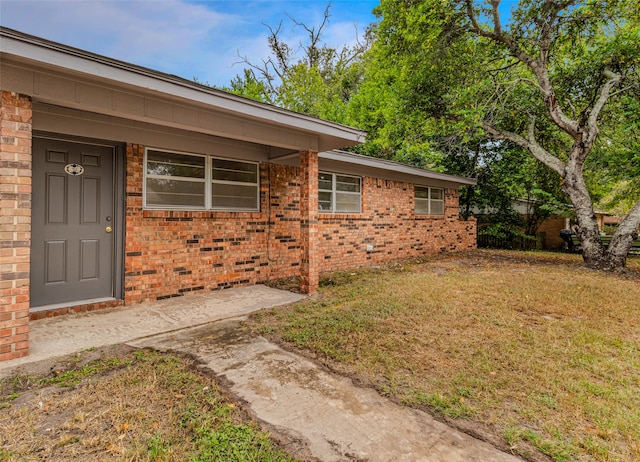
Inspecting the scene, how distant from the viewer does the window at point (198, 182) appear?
5121 mm

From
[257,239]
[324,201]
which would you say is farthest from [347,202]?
[257,239]

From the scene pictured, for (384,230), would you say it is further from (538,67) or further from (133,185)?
(133,185)

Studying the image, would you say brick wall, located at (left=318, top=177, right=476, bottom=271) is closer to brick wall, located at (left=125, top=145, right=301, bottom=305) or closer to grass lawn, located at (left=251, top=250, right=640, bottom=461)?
brick wall, located at (left=125, top=145, right=301, bottom=305)

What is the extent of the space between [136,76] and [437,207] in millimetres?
9970

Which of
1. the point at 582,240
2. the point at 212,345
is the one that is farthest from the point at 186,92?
the point at 582,240

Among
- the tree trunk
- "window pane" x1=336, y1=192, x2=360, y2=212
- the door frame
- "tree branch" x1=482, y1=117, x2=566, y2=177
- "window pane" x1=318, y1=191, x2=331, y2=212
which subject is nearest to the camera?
the door frame

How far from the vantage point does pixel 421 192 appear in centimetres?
1076

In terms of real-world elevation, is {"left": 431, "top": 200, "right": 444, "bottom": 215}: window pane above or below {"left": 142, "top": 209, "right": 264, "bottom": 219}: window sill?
above

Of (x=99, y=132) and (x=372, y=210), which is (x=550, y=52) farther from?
(x=99, y=132)

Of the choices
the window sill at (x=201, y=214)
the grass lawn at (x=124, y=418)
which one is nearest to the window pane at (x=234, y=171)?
the window sill at (x=201, y=214)

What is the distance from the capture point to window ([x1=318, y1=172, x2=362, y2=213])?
786 cm

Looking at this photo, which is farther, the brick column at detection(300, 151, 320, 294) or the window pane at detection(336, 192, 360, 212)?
the window pane at detection(336, 192, 360, 212)

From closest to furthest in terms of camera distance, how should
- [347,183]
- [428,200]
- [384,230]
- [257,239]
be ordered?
[257,239] → [347,183] → [384,230] → [428,200]

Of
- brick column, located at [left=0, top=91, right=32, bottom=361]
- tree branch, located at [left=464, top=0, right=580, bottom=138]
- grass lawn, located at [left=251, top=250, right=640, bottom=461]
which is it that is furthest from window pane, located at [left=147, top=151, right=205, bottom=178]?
tree branch, located at [left=464, top=0, right=580, bottom=138]
